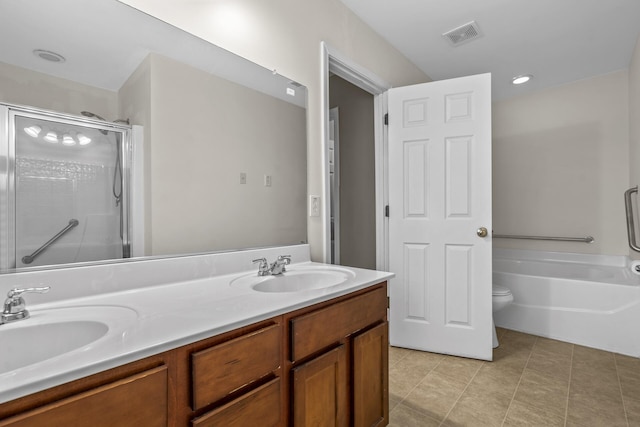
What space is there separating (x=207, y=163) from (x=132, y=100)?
1.17 feet

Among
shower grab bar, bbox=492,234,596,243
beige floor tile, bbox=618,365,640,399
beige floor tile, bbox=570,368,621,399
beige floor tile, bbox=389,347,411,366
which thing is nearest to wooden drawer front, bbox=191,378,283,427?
beige floor tile, bbox=389,347,411,366

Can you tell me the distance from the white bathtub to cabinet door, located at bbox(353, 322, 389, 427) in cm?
197

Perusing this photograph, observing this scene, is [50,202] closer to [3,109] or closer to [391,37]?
[3,109]

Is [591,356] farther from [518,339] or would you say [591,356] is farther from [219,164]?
[219,164]

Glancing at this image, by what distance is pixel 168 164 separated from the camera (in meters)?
1.25

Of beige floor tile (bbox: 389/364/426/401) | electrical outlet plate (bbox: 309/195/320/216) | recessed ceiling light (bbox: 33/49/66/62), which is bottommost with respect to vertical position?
beige floor tile (bbox: 389/364/426/401)

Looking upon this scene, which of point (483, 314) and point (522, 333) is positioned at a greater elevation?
point (483, 314)

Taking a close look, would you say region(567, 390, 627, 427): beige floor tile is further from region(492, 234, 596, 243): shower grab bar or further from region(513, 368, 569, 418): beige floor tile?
region(492, 234, 596, 243): shower grab bar

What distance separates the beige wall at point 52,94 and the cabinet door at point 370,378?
122 cm

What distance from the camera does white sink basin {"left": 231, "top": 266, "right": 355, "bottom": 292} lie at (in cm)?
132

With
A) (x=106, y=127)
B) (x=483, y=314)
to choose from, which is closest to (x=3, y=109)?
(x=106, y=127)

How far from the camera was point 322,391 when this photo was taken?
1.08 metres

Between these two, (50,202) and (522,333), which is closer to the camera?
(50,202)

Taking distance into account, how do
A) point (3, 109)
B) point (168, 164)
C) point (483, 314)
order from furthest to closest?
point (483, 314), point (168, 164), point (3, 109)
